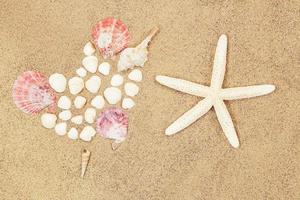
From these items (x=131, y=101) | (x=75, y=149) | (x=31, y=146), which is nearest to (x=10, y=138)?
(x=31, y=146)

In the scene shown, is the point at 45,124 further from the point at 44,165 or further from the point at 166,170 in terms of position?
the point at 166,170

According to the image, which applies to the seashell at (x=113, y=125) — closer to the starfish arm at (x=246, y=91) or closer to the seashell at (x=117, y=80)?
the seashell at (x=117, y=80)

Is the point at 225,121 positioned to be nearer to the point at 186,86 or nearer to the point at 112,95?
the point at 186,86

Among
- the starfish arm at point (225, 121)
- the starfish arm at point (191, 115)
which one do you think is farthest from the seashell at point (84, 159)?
the starfish arm at point (225, 121)

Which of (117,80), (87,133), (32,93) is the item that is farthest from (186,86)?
(32,93)

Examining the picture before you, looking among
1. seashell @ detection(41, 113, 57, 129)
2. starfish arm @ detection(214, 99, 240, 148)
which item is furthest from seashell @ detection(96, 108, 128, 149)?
starfish arm @ detection(214, 99, 240, 148)

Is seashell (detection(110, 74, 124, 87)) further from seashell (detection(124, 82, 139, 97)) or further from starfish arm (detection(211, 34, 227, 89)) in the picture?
starfish arm (detection(211, 34, 227, 89))
